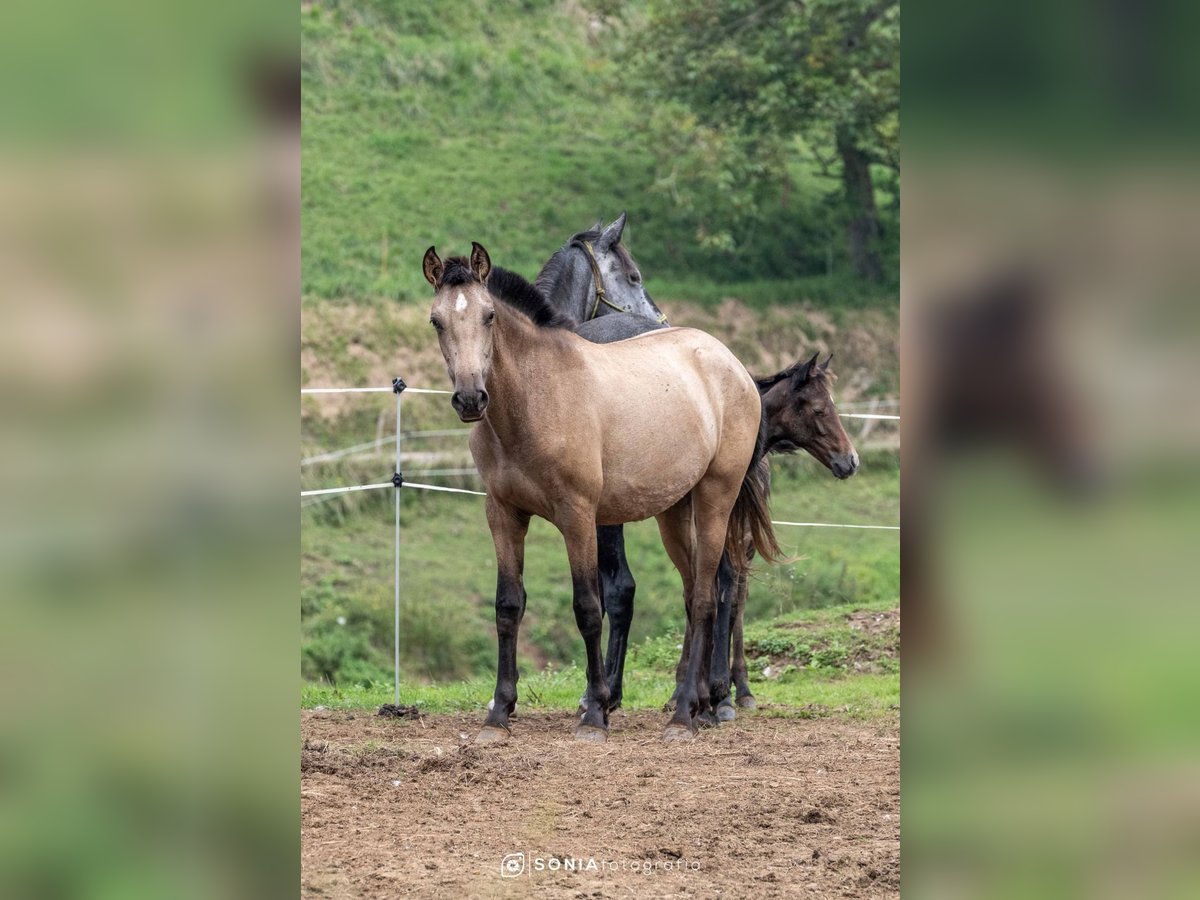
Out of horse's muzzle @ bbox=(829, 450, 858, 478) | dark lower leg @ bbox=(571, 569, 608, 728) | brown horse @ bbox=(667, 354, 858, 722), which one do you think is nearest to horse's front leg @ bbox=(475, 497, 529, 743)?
dark lower leg @ bbox=(571, 569, 608, 728)

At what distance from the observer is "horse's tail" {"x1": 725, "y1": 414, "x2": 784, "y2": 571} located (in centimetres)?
691

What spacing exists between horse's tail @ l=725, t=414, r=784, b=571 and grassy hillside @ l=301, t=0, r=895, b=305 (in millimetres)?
10677

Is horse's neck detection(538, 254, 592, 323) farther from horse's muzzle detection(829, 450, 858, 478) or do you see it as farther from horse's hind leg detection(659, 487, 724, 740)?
horse's muzzle detection(829, 450, 858, 478)

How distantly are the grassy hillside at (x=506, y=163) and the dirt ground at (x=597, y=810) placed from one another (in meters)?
11.8

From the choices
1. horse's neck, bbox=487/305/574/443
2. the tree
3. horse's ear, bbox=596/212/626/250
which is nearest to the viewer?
horse's neck, bbox=487/305/574/443

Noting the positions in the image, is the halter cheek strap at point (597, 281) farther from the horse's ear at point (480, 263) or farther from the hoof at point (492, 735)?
the hoof at point (492, 735)

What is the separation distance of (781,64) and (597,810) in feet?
55.4

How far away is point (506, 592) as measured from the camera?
5832 millimetres

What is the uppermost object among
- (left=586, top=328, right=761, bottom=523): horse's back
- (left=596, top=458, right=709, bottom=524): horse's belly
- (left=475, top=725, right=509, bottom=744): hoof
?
(left=586, top=328, right=761, bottom=523): horse's back

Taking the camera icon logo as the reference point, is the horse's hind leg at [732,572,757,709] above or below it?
below
